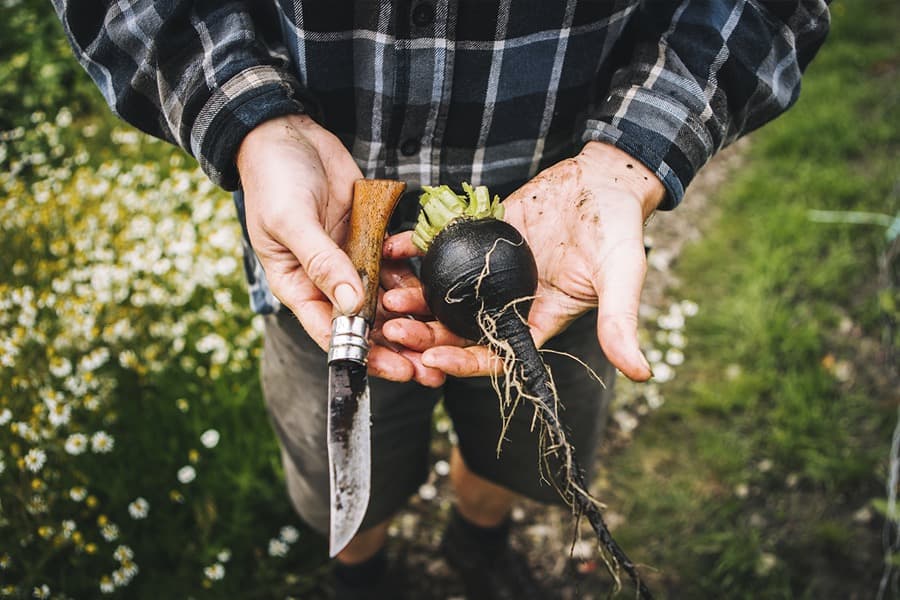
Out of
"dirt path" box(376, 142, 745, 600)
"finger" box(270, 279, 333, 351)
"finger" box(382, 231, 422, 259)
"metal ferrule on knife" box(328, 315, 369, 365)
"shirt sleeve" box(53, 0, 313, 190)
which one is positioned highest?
"shirt sleeve" box(53, 0, 313, 190)

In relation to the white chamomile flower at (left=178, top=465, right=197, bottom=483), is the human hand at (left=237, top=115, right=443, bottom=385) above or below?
above

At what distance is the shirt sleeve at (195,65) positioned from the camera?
5.47 feet

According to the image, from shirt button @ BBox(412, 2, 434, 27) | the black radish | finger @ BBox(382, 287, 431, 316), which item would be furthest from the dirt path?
shirt button @ BBox(412, 2, 434, 27)

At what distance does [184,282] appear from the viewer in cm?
332

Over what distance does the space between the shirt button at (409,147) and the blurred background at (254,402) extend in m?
1.39

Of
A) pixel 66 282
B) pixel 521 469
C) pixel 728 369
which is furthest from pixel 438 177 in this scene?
pixel 728 369

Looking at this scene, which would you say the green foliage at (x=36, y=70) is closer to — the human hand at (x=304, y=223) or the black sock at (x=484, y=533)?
the human hand at (x=304, y=223)

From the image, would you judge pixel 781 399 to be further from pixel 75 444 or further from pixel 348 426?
pixel 75 444

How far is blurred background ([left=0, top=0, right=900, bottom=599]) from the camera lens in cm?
267

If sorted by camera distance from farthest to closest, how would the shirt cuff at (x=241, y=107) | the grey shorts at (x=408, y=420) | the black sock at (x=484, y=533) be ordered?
the black sock at (x=484, y=533) < the grey shorts at (x=408, y=420) < the shirt cuff at (x=241, y=107)

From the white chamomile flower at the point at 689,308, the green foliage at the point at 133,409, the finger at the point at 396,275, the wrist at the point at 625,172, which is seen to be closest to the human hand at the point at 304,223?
the finger at the point at 396,275

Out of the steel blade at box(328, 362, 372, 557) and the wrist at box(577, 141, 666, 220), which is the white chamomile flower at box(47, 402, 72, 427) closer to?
the steel blade at box(328, 362, 372, 557)

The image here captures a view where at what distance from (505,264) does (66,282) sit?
2325 millimetres

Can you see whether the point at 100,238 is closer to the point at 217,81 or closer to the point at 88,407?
the point at 88,407
